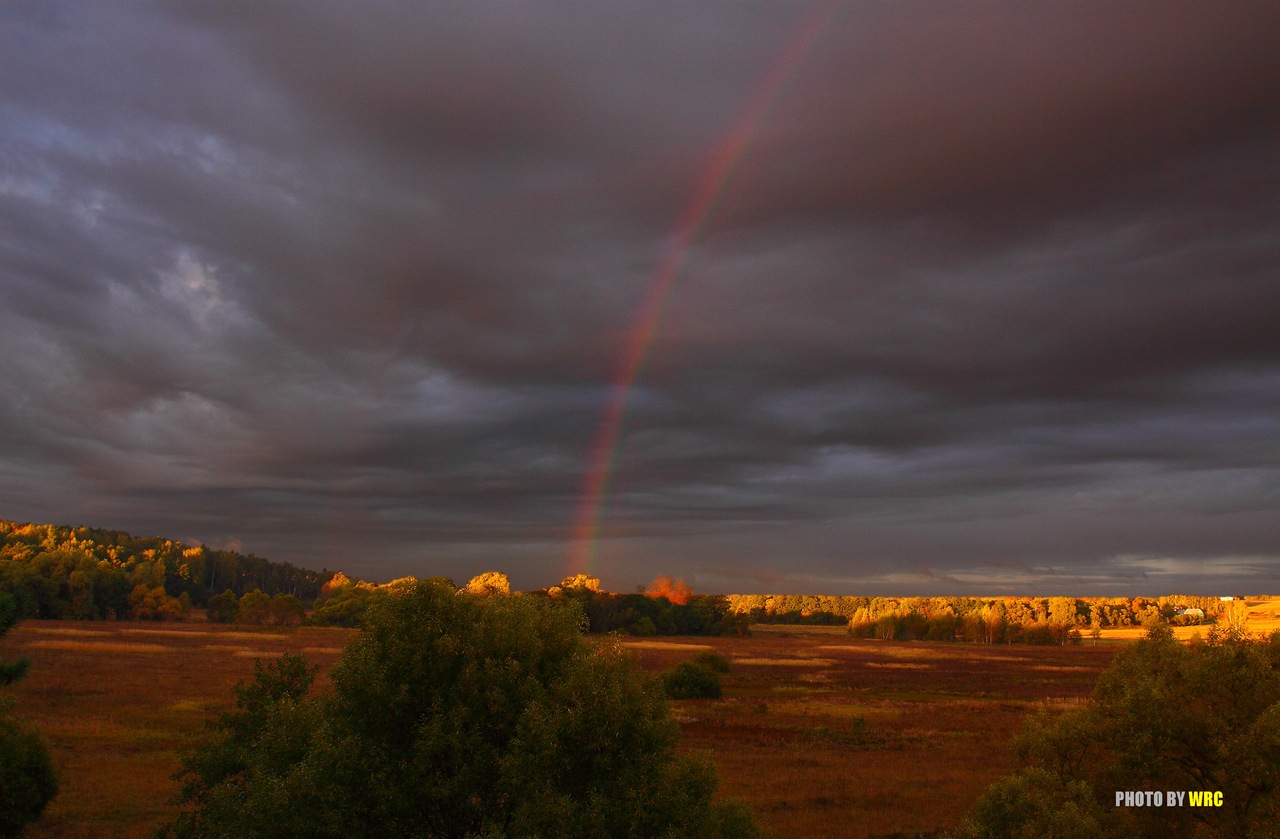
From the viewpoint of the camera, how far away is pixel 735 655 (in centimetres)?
15550

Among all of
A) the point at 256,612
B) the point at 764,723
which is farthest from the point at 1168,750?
the point at 256,612

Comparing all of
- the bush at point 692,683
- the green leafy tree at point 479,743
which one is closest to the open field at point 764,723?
the bush at point 692,683

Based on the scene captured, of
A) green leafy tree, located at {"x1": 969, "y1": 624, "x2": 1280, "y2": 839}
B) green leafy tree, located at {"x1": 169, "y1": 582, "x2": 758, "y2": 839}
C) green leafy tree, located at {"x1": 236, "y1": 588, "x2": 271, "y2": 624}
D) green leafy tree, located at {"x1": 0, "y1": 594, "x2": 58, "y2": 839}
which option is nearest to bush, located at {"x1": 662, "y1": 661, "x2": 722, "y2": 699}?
green leafy tree, located at {"x1": 969, "y1": 624, "x2": 1280, "y2": 839}

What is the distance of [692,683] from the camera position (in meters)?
89.4

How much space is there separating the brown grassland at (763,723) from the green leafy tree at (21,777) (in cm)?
527

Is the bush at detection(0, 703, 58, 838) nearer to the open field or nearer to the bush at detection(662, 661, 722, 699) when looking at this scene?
the open field

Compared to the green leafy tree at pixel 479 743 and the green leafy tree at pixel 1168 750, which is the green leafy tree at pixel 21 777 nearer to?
the green leafy tree at pixel 479 743

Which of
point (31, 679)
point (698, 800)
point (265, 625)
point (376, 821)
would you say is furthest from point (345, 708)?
point (265, 625)

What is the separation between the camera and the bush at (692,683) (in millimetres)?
88562

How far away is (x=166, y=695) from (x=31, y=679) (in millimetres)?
16656

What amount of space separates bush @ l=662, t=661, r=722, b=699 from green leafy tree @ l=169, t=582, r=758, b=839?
65.5 meters

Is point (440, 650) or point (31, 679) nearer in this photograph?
point (440, 650)

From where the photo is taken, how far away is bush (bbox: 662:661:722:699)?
88562mm

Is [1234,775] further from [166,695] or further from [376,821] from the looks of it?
[166,695]
